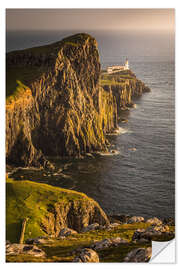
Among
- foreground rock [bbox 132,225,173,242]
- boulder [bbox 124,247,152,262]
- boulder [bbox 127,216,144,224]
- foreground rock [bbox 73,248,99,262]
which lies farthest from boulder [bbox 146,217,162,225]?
foreground rock [bbox 73,248,99,262]

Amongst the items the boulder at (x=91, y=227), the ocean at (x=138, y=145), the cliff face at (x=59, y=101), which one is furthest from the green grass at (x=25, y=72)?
the boulder at (x=91, y=227)

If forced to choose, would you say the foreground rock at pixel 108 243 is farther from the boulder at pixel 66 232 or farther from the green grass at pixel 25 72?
the green grass at pixel 25 72

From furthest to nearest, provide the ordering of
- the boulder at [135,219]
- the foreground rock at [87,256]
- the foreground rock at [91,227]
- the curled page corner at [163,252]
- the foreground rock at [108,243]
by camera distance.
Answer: the boulder at [135,219] < the foreground rock at [91,227] < the curled page corner at [163,252] < the foreground rock at [108,243] < the foreground rock at [87,256]

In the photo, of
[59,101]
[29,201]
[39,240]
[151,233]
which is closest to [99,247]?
[151,233]

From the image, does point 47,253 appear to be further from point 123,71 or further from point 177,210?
point 123,71

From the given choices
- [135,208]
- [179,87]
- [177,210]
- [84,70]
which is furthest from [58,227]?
[84,70]

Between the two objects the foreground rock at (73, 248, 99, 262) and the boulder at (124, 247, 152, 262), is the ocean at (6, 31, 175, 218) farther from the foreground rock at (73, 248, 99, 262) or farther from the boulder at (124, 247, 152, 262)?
the foreground rock at (73, 248, 99, 262)
